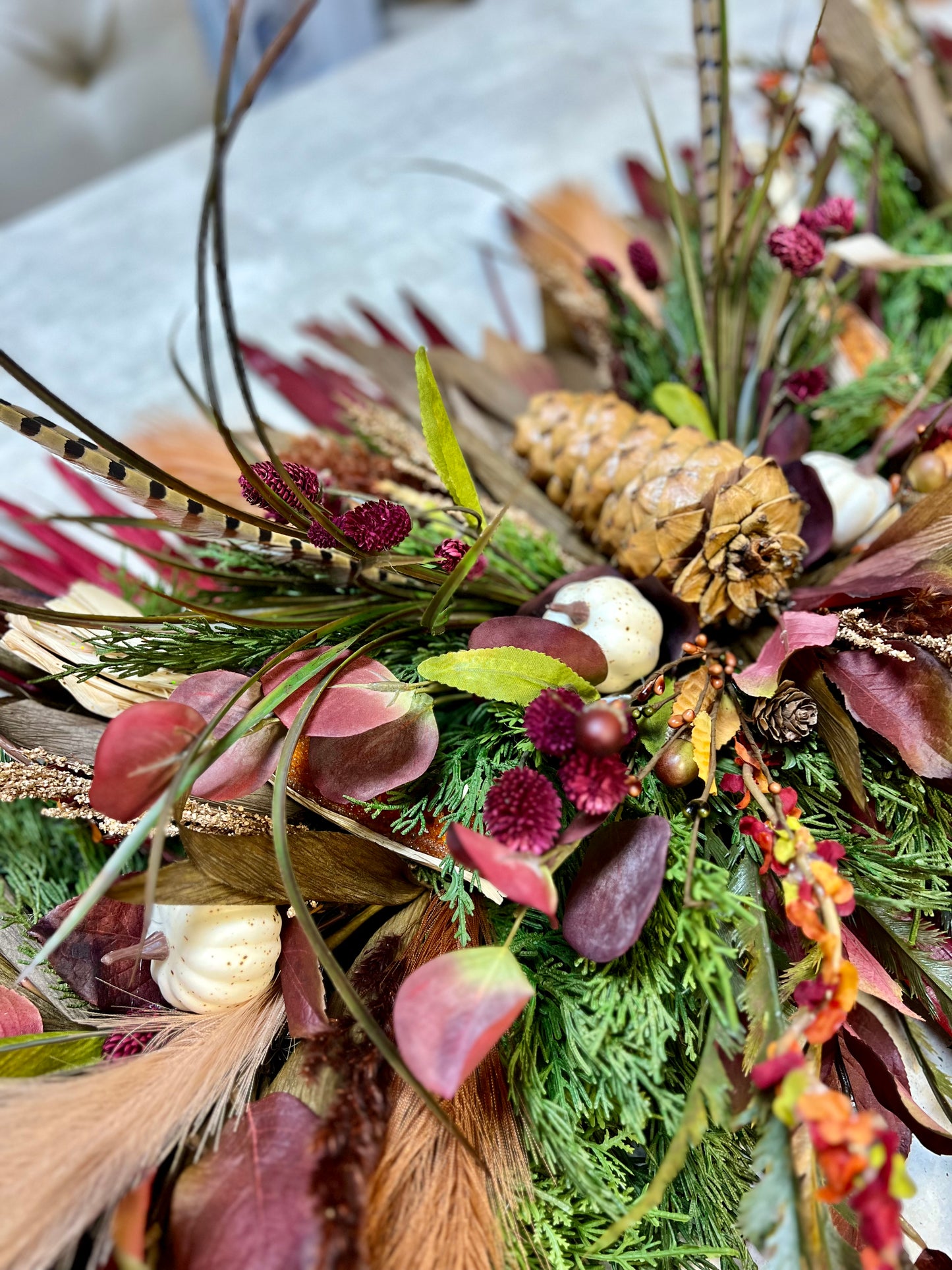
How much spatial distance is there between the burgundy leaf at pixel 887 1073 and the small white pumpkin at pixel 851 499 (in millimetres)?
259

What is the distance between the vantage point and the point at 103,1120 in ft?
1.13

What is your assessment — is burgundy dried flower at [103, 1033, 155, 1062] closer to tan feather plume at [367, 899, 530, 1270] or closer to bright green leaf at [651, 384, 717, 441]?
tan feather plume at [367, 899, 530, 1270]

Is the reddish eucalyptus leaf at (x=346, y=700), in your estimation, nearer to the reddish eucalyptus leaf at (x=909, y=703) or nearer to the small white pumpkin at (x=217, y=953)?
the small white pumpkin at (x=217, y=953)

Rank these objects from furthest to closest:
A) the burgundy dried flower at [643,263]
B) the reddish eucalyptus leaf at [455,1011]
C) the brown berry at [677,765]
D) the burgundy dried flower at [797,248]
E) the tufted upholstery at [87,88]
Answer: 1. the tufted upholstery at [87,88]
2. the burgundy dried flower at [643,263]
3. the burgundy dried flower at [797,248]
4. the brown berry at [677,765]
5. the reddish eucalyptus leaf at [455,1011]

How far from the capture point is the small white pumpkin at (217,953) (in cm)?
40

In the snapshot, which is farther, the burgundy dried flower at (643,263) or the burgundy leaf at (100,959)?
the burgundy dried flower at (643,263)

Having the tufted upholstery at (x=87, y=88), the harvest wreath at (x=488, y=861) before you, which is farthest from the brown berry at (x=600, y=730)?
the tufted upholstery at (x=87, y=88)

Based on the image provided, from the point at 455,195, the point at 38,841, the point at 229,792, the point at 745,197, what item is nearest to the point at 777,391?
the point at 745,197

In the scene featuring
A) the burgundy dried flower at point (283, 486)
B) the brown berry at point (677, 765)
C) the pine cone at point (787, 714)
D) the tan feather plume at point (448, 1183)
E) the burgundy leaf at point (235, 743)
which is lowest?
the tan feather plume at point (448, 1183)

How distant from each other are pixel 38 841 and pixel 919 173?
0.85m

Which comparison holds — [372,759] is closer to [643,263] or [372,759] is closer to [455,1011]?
[455,1011]

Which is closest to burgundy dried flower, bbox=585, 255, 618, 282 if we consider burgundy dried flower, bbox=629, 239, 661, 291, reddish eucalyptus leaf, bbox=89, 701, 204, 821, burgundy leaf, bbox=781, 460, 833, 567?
burgundy dried flower, bbox=629, 239, 661, 291

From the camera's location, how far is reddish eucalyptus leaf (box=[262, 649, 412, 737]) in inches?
15.4

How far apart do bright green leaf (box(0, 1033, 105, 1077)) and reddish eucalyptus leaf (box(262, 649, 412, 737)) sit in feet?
0.53
